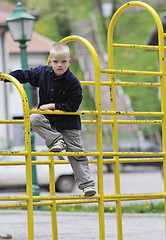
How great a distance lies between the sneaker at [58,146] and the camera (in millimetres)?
4938

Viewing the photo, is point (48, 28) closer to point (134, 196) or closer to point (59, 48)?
point (134, 196)

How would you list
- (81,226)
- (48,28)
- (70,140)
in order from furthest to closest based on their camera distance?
(48,28)
(81,226)
(70,140)

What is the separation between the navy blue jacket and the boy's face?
2.4 inches

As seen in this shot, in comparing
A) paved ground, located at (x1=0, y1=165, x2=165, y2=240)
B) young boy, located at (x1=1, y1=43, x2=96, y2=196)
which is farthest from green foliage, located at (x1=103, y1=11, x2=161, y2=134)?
young boy, located at (x1=1, y1=43, x2=96, y2=196)

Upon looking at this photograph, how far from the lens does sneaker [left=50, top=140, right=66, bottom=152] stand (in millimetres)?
4938

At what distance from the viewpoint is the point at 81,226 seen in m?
8.28

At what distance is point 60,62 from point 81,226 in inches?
154

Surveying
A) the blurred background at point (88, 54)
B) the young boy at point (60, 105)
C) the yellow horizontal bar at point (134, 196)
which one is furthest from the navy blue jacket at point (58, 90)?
the blurred background at point (88, 54)

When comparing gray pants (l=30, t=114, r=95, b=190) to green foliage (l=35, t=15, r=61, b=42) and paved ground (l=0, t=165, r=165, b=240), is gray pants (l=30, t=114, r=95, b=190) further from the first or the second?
green foliage (l=35, t=15, r=61, b=42)

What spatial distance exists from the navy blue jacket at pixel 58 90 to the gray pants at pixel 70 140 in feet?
Result: 0.20

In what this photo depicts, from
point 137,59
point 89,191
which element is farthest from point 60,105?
A: point 137,59

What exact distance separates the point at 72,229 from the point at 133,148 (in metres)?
18.1

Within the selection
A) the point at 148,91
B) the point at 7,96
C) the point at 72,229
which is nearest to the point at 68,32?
the point at 148,91

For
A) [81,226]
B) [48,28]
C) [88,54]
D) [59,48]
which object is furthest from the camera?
[48,28]
